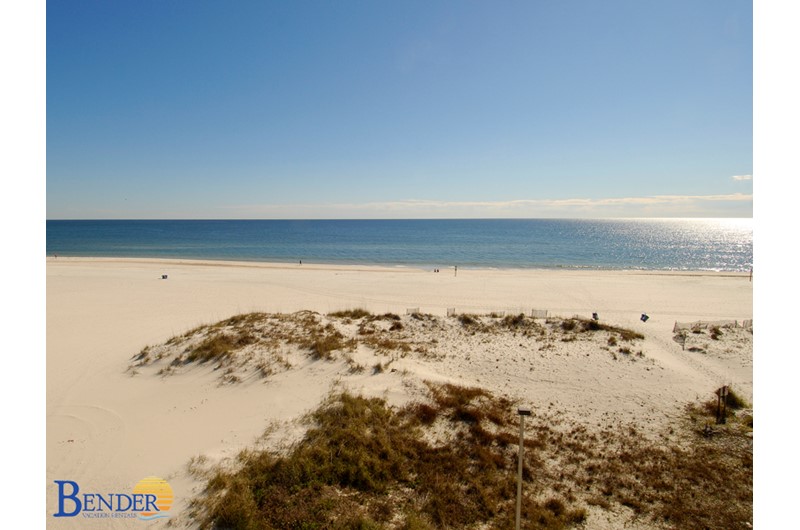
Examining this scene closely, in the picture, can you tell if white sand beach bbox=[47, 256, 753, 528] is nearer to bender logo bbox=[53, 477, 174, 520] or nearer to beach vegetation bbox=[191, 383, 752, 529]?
bender logo bbox=[53, 477, 174, 520]

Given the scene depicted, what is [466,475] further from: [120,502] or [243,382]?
[243,382]

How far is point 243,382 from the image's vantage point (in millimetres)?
13336

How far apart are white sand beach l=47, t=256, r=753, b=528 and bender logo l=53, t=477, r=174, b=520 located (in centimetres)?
18

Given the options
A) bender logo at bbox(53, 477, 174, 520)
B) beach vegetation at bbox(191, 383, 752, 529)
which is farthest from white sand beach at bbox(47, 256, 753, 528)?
beach vegetation at bbox(191, 383, 752, 529)

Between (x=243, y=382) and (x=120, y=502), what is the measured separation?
5.34 m

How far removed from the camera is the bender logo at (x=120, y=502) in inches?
307

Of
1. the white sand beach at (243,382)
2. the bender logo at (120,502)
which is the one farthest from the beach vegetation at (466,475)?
the white sand beach at (243,382)

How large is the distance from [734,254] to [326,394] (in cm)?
10976

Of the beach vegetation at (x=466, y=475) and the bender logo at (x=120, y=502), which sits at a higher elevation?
the beach vegetation at (x=466, y=475)

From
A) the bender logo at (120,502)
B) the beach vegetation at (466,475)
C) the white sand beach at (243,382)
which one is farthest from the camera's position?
the white sand beach at (243,382)

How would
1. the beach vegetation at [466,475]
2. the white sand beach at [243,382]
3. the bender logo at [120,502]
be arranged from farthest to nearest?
the white sand beach at [243,382]
the bender logo at [120,502]
the beach vegetation at [466,475]

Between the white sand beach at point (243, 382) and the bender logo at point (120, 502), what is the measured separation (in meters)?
0.18

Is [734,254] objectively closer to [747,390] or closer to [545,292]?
[545,292]

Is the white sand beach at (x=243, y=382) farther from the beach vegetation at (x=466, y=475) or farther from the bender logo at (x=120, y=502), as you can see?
the beach vegetation at (x=466, y=475)
